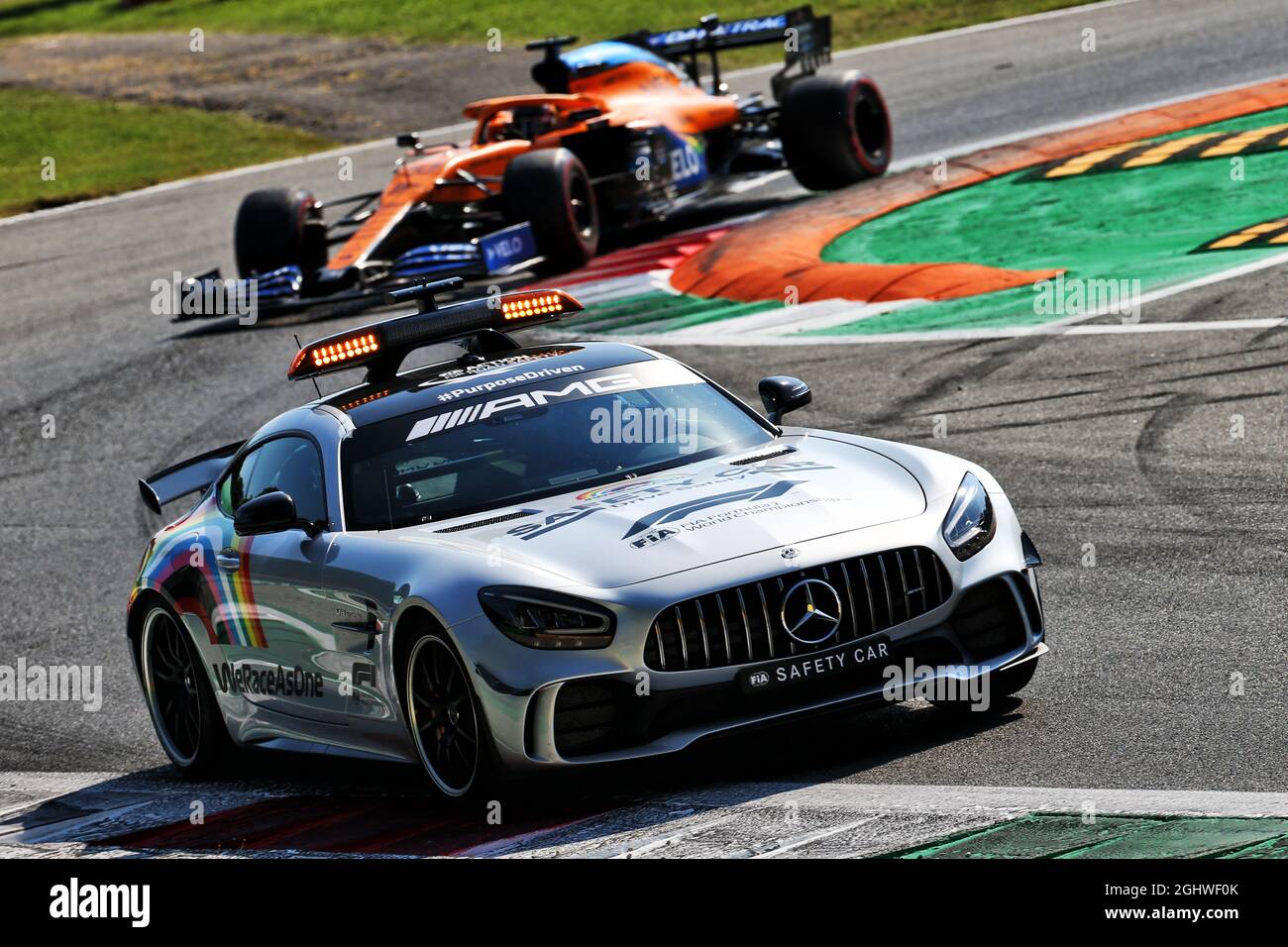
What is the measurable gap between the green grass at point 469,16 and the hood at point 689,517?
83.9ft

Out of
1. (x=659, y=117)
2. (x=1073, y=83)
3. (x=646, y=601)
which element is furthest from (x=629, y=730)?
(x=1073, y=83)

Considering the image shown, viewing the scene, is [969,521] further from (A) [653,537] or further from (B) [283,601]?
(B) [283,601]

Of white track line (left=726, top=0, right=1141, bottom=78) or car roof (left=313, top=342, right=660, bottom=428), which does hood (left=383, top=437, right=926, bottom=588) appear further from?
white track line (left=726, top=0, right=1141, bottom=78)

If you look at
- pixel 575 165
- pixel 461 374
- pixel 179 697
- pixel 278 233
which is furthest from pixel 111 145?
pixel 461 374

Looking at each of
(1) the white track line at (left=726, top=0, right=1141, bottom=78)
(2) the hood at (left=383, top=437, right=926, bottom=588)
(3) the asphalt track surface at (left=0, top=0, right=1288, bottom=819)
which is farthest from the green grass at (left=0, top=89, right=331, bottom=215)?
(2) the hood at (left=383, top=437, right=926, bottom=588)

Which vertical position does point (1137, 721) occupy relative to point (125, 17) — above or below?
below

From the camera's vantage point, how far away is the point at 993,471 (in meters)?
10.2

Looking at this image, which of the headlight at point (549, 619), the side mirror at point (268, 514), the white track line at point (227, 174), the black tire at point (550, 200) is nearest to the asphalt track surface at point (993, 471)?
the headlight at point (549, 619)

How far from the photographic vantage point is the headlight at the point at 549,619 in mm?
5906

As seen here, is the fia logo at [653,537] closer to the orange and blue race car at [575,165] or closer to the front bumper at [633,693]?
the front bumper at [633,693]

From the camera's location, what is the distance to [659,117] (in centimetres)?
1870

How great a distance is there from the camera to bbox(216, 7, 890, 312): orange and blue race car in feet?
55.7

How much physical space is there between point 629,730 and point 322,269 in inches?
456
